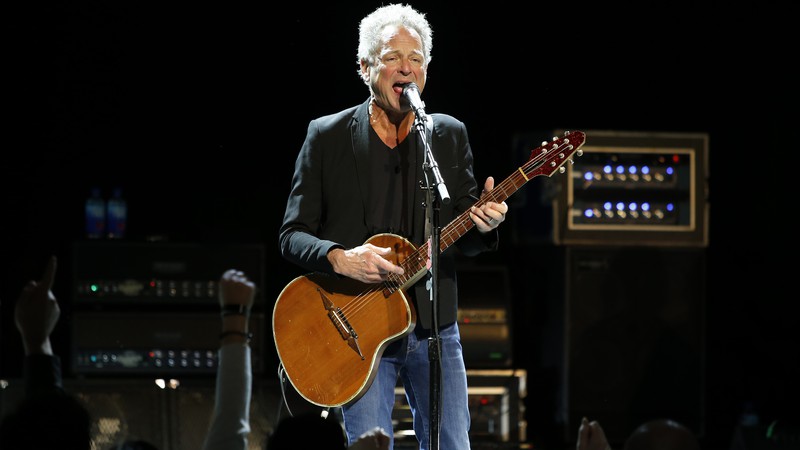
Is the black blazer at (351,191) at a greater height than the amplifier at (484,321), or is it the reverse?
the black blazer at (351,191)

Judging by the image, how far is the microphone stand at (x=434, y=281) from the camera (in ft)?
10.6

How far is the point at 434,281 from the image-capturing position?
127 inches

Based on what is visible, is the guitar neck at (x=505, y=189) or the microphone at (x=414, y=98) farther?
the guitar neck at (x=505, y=189)

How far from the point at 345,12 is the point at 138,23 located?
1219 millimetres

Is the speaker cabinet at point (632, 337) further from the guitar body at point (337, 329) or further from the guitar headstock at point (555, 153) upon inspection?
the guitar body at point (337, 329)

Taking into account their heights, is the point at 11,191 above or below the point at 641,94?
below

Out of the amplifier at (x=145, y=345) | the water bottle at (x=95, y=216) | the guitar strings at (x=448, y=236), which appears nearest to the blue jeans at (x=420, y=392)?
the guitar strings at (x=448, y=236)

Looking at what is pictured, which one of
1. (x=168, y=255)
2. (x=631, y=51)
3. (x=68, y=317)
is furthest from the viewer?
(x=631, y=51)

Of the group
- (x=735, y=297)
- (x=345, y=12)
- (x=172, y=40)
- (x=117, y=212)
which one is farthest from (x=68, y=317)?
(x=735, y=297)

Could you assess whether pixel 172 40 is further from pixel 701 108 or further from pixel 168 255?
pixel 701 108

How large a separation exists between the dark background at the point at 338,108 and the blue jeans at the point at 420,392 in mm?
2644

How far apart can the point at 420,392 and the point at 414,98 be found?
99 cm

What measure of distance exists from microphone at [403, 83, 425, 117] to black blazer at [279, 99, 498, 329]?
0.27 metres

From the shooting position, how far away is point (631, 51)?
663cm
